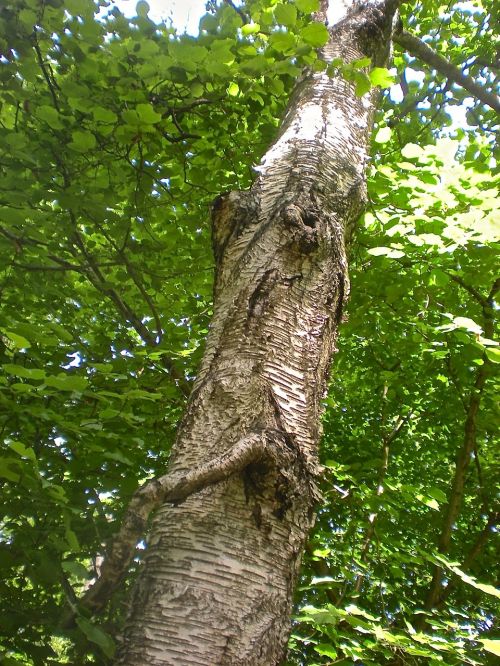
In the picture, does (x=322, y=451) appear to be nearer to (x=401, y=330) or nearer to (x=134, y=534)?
(x=401, y=330)

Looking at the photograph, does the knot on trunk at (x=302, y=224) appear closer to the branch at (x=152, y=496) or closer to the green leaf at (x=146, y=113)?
the branch at (x=152, y=496)

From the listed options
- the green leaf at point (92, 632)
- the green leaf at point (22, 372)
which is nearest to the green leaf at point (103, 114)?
the green leaf at point (22, 372)

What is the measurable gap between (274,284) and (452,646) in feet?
6.84

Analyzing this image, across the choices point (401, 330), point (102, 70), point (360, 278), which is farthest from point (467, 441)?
point (102, 70)

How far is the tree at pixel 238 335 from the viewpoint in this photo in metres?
1.07

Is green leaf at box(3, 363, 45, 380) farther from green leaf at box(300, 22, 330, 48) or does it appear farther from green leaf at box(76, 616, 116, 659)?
green leaf at box(300, 22, 330, 48)

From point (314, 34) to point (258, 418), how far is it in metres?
1.52

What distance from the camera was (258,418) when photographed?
1.18m

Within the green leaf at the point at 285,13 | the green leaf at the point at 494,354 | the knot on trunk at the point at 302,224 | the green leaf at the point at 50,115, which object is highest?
the green leaf at the point at 50,115

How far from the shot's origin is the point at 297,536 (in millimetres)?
1125

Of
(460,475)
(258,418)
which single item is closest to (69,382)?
(258,418)

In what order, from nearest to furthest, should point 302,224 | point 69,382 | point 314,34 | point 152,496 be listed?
point 152,496 → point 302,224 → point 69,382 → point 314,34

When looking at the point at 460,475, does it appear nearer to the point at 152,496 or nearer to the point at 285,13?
the point at 285,13

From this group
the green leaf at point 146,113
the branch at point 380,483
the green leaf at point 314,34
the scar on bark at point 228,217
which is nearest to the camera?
the scar on bark at point 228,217
